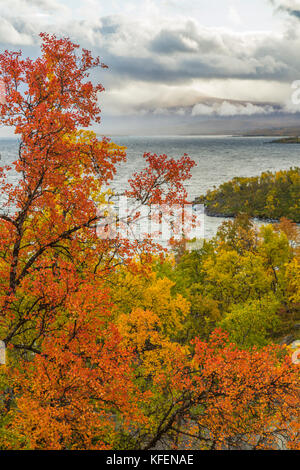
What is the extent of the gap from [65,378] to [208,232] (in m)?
107

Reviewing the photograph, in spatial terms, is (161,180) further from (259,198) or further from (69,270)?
(259,198)

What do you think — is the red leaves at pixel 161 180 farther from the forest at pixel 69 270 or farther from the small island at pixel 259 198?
the small island at pixel 259 198

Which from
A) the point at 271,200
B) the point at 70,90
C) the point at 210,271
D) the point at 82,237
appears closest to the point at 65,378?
the point at 82,237

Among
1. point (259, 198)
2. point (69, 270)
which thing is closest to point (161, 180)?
point (69, 270)

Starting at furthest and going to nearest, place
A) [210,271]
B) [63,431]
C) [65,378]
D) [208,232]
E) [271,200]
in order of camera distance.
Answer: [271,200] < [208,232] < [210,271] < [65,378] < [63,431]

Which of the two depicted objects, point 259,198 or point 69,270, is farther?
point 259,198

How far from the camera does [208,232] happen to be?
377 feet

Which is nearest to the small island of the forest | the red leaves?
the forest

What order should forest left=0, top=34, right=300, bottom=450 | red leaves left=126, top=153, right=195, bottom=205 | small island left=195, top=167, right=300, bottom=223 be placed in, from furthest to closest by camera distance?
small island left=195, top=167, right=300, bottom=223
red leaves left=126, top=153, right=195, bottom=205
forest left=0, top=34, right=300, bottom=450

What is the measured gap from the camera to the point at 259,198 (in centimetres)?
17375

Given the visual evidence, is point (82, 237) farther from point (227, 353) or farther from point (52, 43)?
point (227, 353)

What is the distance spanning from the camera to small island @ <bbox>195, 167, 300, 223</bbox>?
160000 mm

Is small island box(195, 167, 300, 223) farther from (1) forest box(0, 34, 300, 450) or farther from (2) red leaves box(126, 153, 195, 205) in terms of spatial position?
(2) red leaves box(126, 153, 195, 205)

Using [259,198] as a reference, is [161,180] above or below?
below
